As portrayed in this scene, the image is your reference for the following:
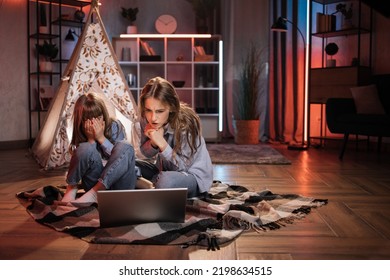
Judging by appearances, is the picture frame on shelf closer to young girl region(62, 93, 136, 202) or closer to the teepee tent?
the teepee tent

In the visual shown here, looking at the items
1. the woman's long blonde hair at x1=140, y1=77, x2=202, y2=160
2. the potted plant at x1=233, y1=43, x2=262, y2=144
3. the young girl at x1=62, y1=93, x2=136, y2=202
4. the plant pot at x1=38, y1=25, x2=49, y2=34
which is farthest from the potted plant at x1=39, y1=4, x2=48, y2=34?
the woman's long blonde hair at x1=140, y1=77, x2=202, y2=160

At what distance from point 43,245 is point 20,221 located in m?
0.33

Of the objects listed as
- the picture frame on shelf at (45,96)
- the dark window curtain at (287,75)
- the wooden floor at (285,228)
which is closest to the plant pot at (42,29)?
the picture frame on shelf at (45,96)

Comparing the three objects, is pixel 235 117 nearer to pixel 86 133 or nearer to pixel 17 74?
pixel 17 74

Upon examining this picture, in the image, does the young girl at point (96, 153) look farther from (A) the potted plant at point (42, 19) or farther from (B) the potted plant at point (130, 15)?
(B) the potted plant at point (130, 15)

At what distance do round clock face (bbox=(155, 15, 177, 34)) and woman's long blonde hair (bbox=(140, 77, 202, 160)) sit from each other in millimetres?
3403

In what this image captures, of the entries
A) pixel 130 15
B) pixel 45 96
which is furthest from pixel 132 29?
pixel 45 96

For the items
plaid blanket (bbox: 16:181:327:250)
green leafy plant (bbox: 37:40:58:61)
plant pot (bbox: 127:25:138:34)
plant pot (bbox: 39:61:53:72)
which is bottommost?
plaid blanket (bbox: 16:181:327:250)

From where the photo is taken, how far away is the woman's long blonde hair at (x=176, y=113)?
1674 mm

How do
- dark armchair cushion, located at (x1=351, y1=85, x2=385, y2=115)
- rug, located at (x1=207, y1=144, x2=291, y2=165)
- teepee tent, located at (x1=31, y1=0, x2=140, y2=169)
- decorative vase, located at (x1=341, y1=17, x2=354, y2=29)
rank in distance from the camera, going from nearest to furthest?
teepee tent, located at (x1=31, y1=0, x2=140, y2=169) → rug, located at (x1=207, y1=144, x2=291, y2=165) → dark armchair cushion, located at (x1=351, y1=85, x2=385, y2=115) → decorative vase, located at (x1=341, y1=17, x2=354, y2=29)

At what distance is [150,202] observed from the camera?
148cm

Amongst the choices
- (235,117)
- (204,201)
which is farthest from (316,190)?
(235,117)

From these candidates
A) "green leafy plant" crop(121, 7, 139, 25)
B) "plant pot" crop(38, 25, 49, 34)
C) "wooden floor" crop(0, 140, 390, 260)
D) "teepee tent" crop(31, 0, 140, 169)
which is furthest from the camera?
"green leafy plant" crop(121, 7, 139, 25)

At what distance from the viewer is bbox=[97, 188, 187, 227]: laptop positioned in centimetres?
142
